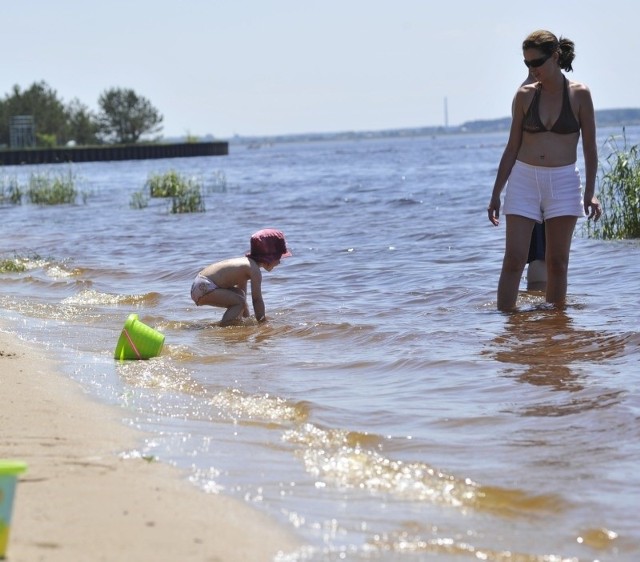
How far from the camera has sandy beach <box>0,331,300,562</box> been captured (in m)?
3.24

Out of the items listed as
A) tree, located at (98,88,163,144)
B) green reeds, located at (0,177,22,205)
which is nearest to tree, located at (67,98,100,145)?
tree, located at (98,88,163,144)

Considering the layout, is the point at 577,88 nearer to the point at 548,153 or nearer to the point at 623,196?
the point at 548,153

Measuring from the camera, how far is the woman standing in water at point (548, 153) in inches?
286

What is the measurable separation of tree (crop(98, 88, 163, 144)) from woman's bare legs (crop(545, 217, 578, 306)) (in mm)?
103570

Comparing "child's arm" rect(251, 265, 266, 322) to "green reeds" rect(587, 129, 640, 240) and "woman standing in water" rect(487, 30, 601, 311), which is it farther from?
"green reeds" rect(587, 129, 640, 240)

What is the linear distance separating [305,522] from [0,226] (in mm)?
18539

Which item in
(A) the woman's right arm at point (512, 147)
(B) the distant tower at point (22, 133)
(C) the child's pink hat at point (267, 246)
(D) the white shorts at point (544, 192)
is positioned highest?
(B) the distant tower at point (22, 133)

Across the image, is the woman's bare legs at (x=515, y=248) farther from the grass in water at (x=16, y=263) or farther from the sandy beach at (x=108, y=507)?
the grass in water at (x=16, y=263)

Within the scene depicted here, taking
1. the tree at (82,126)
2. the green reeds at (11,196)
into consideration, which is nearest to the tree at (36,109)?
the tree at (82,126)

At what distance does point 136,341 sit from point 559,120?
3.12 m

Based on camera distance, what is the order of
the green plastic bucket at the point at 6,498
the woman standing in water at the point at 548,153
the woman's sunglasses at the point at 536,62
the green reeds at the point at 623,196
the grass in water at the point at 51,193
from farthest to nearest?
the grass in water at the point at 51,193 < the green reeds at the point at 623,196 < the woman standing in water at the point at 548,153 < the woman's sunglasses at the point at 536,62 < the green plastic bucket at the point at 6,498

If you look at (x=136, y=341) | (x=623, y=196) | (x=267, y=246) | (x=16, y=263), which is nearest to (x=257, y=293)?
(x=267, y=246)

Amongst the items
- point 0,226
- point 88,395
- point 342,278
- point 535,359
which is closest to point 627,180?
point 342,278

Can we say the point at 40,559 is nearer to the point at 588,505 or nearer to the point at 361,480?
the point at 361,480
